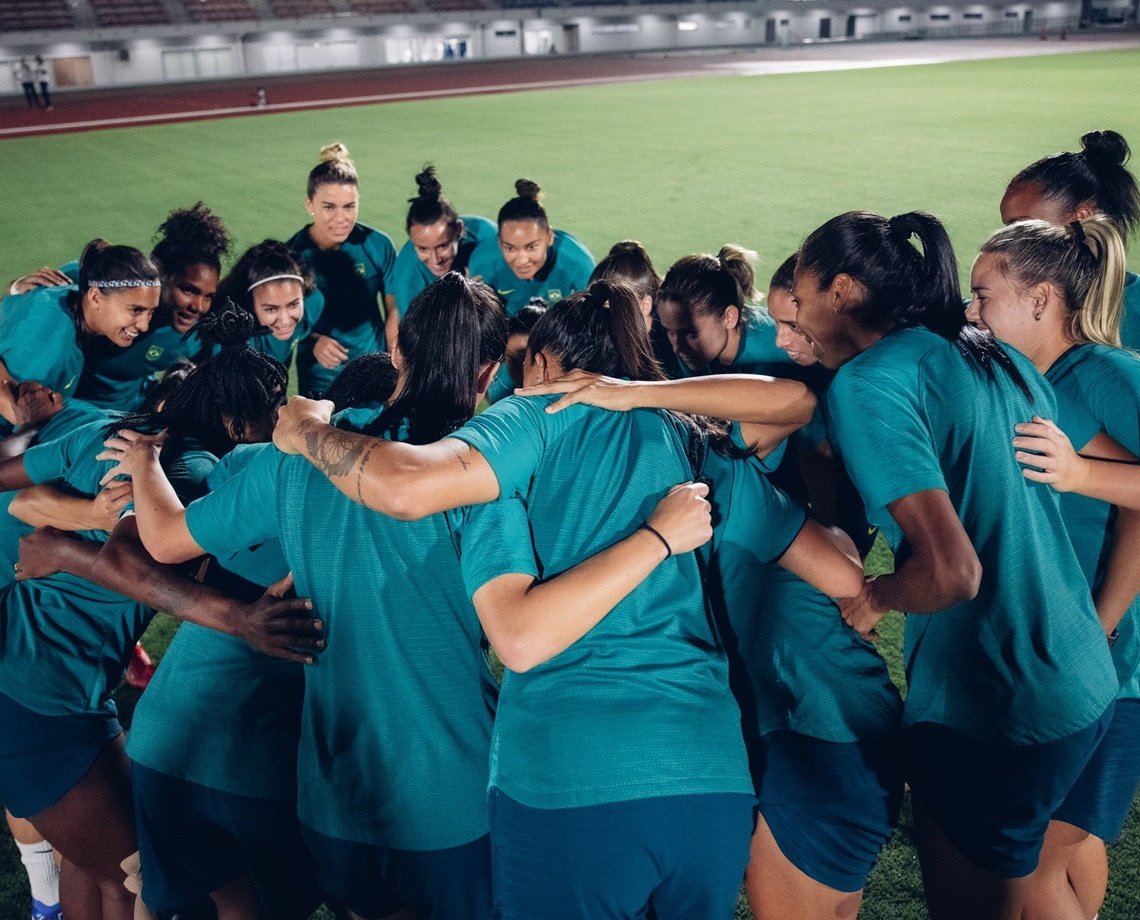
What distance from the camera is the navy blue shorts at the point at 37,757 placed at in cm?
268

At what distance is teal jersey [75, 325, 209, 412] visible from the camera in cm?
438

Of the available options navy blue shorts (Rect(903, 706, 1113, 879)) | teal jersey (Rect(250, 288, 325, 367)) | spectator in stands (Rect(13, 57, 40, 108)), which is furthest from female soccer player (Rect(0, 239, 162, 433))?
spectator in stands (Rect(13, 57, 40, 108))

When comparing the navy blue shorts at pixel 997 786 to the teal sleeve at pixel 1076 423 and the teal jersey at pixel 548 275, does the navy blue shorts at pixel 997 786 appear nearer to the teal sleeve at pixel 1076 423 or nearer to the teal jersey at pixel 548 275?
the teal sleeve at pixel 1076 423

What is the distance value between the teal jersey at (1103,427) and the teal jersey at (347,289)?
451 centimetres

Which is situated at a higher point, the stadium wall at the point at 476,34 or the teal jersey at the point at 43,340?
the stadium wall at the point at 476,34

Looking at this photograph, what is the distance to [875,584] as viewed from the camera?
229 centimetres

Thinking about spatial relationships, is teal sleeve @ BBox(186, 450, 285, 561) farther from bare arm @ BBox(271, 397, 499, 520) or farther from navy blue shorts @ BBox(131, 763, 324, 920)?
navy blue shorts @ BBox(131, 763, 324, 920)

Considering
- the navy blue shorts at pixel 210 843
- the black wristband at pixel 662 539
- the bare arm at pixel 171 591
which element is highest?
the black wristband at pixel 662 539

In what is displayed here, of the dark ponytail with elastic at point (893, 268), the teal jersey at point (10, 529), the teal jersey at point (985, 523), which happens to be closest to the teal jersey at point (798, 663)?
the teal jersey at point (985, 523)

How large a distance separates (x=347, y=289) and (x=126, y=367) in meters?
2.07

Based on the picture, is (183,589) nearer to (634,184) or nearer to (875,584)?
(875,584)

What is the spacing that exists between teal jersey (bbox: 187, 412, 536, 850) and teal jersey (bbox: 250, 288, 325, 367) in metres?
3.14

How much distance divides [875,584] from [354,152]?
19.5 meters

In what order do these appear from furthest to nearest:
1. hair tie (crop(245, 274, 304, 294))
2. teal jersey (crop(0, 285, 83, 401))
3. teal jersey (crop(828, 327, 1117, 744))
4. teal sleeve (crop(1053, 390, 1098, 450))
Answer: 1. hair tie (crop(245, 274, 304, 294))
2. teal jersey (crop(0, 285, 83, 401))
3. teal sleeve (crop(1053, 390, 1098, 450))
4. teal jersey (crop(828, 327, 1117, 744))
